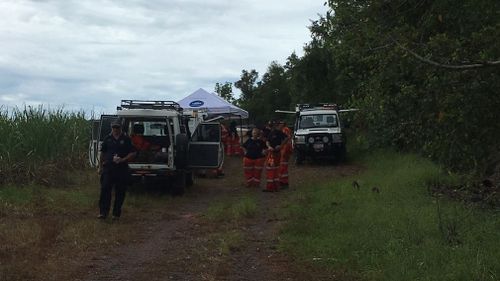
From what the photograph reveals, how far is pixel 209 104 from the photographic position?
2700cm

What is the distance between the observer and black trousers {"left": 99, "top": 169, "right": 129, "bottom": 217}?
11.2 metres

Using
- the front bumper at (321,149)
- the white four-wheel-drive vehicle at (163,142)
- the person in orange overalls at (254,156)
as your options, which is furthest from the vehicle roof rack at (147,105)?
the front bumper at (321,149)

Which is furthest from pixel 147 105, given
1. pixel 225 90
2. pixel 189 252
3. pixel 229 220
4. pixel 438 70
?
pixel 225 90

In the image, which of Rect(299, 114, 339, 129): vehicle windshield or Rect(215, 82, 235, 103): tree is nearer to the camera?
Rect(299, 114, 339, 129): vehicle windshield

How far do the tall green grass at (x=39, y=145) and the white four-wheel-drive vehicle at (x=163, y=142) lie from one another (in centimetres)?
178

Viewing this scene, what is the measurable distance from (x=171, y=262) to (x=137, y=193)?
7019mm

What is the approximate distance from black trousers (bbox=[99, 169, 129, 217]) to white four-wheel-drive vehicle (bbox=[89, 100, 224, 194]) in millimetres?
2360

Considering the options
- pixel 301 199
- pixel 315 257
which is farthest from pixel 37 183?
pixel 315 257

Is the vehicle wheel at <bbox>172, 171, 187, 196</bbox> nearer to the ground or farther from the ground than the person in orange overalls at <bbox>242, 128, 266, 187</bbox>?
nearer to the ground

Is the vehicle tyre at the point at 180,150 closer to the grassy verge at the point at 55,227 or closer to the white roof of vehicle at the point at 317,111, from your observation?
the grassy verge at the point at 55,227

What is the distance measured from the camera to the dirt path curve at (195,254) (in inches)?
288

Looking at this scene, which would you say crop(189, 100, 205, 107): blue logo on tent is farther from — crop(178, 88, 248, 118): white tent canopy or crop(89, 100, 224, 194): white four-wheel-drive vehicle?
crop(89, 100, 224, 194): white four-wheel-drive vehicle

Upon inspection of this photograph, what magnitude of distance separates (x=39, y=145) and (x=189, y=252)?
9.37m

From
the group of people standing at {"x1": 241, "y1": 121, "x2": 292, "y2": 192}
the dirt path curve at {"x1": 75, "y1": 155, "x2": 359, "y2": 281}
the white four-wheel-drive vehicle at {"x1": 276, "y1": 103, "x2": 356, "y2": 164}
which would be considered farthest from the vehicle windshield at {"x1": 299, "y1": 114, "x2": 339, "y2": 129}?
the dirt path curve at {"x1": 75, "y1": 155, "x2": 359, "y2": 281}
